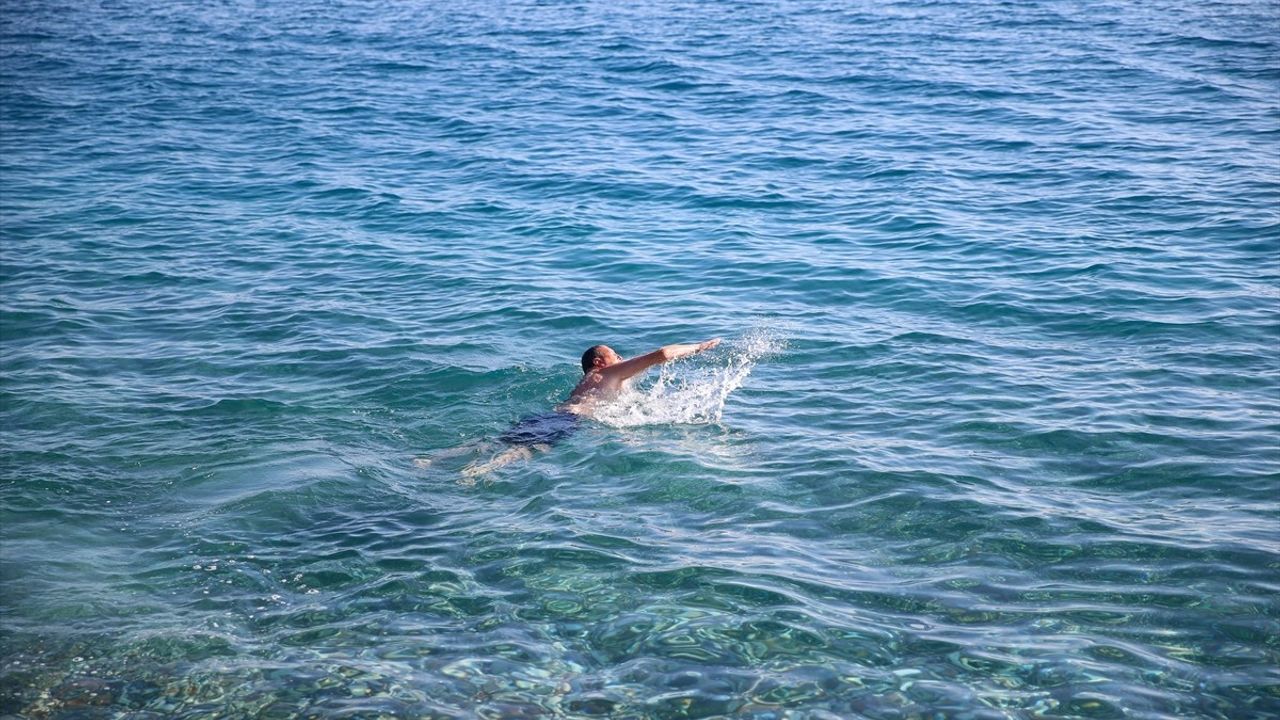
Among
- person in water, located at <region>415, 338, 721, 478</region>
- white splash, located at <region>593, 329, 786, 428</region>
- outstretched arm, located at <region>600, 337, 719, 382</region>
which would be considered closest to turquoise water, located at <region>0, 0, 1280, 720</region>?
white splash, located at <region>593, 329, 786, 428</region>

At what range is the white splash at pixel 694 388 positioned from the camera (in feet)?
39.7

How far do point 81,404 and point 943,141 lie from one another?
1694 cm

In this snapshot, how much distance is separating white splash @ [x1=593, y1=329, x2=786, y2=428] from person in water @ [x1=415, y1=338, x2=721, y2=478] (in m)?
0.18

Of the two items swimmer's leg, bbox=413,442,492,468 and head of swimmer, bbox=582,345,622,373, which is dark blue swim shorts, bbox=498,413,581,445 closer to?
swimmer's leg, bbox=413,442,492,468

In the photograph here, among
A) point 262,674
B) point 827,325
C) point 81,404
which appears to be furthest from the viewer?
point 827,325

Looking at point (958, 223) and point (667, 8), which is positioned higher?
point (667, 8)

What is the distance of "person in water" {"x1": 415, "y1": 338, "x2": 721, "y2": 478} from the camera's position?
1114cm

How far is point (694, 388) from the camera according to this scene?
42.2 ft

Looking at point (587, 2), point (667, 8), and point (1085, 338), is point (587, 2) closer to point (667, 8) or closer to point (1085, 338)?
point (667, 8)

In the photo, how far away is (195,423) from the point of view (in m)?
12.2

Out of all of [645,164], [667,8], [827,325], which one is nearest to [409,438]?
[827,325]

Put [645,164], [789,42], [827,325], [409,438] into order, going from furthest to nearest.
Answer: [789,42], [645,164], [827,325], [409,438]

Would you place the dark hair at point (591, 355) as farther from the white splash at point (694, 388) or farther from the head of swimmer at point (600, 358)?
the white splash at point (694, 388)

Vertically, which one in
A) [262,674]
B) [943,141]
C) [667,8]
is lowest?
[262,674]
